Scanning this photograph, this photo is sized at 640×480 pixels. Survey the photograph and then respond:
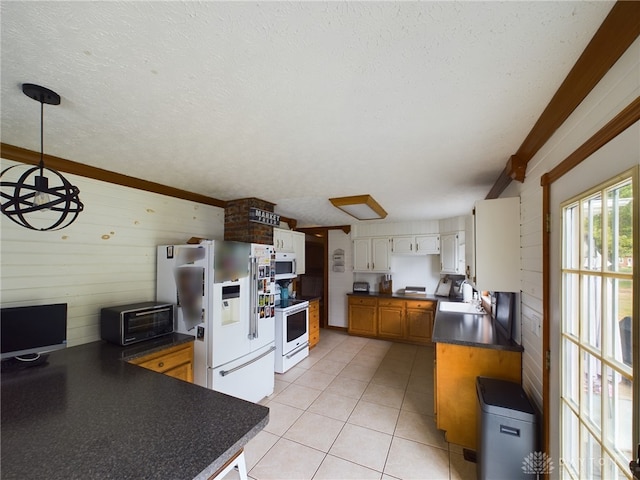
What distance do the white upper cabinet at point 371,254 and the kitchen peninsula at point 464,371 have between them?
117 inches

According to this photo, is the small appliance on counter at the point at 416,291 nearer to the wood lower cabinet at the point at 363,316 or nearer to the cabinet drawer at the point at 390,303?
the cabinet drawer at the point at 390,303

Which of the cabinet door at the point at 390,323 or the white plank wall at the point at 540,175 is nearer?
the white plank wall at the point at 540,175

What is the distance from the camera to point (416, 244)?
201 inches

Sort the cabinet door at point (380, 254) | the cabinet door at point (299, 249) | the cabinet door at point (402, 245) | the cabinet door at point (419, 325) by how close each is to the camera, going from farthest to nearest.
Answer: the cabinet door at point (380, 254), the cabinet door at point (402, 245), the cabinet door at point (419, 325), the cabinet door at point (299, 249)

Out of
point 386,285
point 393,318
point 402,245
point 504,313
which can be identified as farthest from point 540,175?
point 386,285

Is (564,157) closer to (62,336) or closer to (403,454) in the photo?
(403,454)

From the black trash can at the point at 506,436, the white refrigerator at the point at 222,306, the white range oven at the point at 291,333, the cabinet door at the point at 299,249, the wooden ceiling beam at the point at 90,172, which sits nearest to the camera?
the black trash can at the point at 506,436

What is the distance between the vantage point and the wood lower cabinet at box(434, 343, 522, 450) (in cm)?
217

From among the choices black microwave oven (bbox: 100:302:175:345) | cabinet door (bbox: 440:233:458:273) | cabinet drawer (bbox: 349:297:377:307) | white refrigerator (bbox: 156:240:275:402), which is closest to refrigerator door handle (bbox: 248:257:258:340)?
white refrigerator (bbox: 156:240:275:402)

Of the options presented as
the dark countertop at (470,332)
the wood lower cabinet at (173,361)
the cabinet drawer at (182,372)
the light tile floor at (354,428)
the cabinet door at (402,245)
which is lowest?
the light tile floor at (354,428)

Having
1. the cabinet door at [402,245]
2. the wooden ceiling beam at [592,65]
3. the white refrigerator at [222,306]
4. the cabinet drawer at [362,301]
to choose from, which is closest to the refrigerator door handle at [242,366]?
the white refrigerator at [222,306]

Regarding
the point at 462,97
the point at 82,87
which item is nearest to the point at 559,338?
the point at 462,97

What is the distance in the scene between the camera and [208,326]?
245 centimetres

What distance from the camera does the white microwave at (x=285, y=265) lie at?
3848 millimetres
